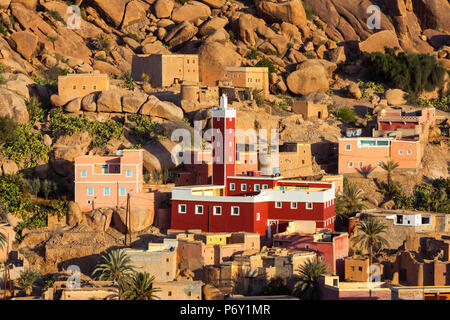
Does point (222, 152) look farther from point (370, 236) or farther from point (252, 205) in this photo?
point (370, 236)

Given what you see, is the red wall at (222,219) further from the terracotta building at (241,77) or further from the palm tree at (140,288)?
the terracotta building at (241,77)

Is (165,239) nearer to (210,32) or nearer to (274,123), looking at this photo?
(274,123)

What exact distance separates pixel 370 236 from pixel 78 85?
813 inches

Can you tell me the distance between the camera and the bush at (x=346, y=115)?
80875 mm

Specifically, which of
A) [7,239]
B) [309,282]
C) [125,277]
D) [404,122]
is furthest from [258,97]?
[125,277]

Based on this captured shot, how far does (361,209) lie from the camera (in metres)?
67.8

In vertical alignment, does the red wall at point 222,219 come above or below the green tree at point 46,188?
below

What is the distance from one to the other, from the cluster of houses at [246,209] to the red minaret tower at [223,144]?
0.05 m

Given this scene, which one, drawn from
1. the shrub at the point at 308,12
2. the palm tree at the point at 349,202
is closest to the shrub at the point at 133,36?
the shrub at the point at 308,12

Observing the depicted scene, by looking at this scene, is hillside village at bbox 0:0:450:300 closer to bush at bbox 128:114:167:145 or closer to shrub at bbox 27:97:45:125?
bush at bbox 128:114:167:145

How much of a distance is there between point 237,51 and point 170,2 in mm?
7938

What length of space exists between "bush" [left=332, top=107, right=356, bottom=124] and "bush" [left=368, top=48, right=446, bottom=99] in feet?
24.1
